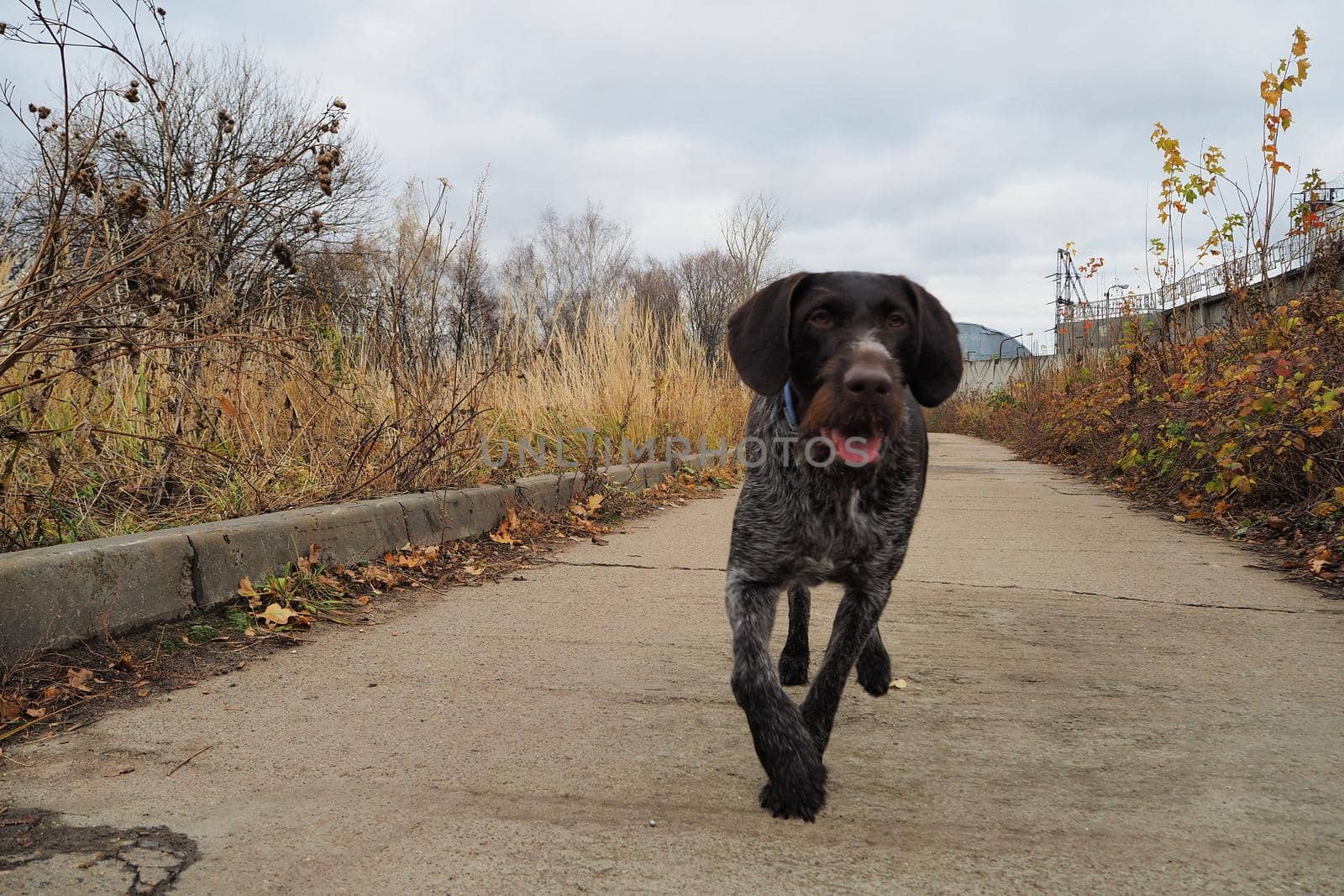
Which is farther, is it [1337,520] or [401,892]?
[1337,520]

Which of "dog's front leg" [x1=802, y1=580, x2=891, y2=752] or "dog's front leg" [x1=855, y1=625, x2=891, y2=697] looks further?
"dog's front leg" [x1=855, y1=625, x2=891, y2=697]

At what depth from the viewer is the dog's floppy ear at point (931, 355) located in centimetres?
313

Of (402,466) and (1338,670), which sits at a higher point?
(402,466)

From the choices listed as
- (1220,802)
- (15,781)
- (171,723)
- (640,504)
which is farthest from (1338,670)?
(640,504)

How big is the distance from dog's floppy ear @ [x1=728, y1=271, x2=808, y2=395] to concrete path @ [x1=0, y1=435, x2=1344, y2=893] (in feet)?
3.63

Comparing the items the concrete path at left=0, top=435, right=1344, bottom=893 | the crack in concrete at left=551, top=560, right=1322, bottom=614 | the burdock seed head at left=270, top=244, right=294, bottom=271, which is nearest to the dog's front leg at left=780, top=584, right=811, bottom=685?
the concrete path at left=0, top=435, right=1344, bottom=893

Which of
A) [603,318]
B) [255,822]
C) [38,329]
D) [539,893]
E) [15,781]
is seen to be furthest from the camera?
[603,318]

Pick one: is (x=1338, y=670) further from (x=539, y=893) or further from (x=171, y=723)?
(x=171, y=723)

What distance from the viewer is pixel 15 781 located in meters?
2.46

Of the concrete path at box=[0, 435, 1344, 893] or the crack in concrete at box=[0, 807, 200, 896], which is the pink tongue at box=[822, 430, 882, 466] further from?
the crack in concrete at box=[0, 807, 200, 896]

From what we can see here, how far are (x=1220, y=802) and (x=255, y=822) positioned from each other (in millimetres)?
2362

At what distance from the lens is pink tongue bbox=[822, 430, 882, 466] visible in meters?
2.82

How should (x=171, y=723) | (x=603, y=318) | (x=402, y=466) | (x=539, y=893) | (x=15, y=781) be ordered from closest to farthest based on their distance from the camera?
1. (x=539, y=893)
2. (x=15, y=781)
3. (x=171, y=723)
4. (x=402, y=466)
5. (x=603, y=318)

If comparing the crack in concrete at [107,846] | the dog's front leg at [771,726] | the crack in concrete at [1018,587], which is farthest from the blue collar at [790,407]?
the crack in concrete at [107,846]
